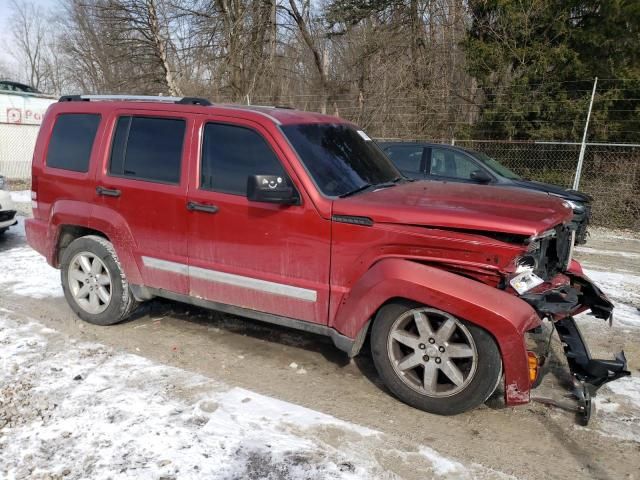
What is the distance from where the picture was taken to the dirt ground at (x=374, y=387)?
9.87 feet

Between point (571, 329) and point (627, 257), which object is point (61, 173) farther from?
point (627, 257)

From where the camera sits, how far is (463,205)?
3.45 meters

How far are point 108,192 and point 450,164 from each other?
6.15 m

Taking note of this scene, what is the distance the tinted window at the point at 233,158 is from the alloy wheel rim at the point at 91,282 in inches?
59.1

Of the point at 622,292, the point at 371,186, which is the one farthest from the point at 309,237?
the point at 622,292

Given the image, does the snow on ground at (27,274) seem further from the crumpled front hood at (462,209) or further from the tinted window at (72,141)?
the crumpled front hood at (462,209)

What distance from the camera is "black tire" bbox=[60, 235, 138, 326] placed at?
15.3 ft

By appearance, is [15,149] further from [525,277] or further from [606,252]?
[525,277]

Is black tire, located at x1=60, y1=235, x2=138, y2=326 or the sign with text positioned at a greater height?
the sign with text

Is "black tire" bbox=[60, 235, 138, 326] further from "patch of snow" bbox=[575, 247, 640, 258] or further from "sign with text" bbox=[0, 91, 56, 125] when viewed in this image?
"sign with text" bbox=[0, 91, 56, 125]

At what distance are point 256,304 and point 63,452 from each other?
1610mm

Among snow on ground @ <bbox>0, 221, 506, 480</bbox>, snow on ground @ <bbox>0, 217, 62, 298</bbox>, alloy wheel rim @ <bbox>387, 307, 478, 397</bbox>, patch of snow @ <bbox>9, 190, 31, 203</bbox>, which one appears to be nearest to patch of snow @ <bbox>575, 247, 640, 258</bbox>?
alloy wheel rim @ <bbox>387, 307, 478, 397</bbox>

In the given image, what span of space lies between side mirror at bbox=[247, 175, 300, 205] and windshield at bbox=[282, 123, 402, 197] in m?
0.25

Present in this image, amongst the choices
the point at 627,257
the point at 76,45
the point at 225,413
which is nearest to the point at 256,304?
the point at 225,413
